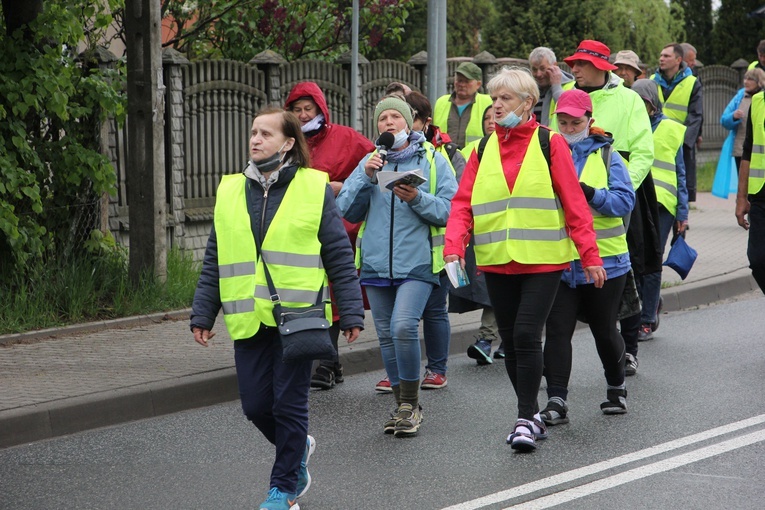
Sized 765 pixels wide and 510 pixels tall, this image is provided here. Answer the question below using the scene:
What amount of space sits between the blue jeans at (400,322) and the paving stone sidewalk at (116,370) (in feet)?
3.94

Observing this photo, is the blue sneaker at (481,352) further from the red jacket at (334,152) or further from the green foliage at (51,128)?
the green foliage at (51,128)

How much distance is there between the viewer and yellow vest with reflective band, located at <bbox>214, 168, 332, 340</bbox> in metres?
5.20

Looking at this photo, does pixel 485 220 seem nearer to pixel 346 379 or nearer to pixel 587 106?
pixel 587 106

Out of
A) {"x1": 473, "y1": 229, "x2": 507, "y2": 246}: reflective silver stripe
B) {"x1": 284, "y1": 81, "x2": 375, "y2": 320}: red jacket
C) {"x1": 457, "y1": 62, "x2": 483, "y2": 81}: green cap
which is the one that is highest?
{"x1": 457, "y1": 62, "x2": 483, "y2": 81}: green cap

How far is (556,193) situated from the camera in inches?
255

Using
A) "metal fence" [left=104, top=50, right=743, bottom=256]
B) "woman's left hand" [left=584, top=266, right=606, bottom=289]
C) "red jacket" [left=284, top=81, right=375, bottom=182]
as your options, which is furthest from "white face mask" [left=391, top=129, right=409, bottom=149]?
"metal fence" [left=104, top=50, right=743, bottom=256]

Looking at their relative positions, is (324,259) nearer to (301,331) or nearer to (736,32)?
(301,331)

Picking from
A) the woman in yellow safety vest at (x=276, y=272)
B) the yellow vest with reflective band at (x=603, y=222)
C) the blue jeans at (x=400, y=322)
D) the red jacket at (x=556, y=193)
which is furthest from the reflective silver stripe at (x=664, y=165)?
the woman in yellow safety vest at (x=276, y=272)

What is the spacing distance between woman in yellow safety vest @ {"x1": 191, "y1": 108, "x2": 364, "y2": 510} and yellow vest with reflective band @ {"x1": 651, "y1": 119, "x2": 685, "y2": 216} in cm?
444

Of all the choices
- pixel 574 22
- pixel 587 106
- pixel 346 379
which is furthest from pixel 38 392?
pixel 574 22

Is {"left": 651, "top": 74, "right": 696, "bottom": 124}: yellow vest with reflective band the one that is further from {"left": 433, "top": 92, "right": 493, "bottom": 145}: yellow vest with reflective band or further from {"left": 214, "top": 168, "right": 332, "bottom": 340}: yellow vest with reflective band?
{"left": 214, "top": 168, "right": 332, "bottom": 340}: yellow vest with reflective band

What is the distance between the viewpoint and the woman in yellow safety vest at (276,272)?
17.1 ft

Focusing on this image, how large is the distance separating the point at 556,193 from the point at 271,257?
6.04ft

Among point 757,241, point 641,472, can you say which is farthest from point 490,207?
point 757,241
